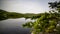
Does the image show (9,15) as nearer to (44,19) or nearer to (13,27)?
(13,27)

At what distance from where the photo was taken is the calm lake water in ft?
5.68

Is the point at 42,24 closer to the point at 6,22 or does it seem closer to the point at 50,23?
the point at 50,23

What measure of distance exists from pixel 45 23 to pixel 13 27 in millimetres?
Result: 394

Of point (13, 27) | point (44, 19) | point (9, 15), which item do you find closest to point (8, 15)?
point (9, 15)

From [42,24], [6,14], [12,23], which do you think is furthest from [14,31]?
[42,24]

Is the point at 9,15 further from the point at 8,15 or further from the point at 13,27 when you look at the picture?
the point at 13,27

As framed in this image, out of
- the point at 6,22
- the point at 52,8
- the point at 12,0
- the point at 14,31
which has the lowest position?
the point at 14,31

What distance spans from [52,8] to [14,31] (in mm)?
548

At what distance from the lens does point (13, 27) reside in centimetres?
174

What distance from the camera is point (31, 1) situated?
5.75 feet

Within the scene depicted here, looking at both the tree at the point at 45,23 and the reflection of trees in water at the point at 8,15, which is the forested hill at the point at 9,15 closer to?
the reflection of trees in water at the point at 8,15

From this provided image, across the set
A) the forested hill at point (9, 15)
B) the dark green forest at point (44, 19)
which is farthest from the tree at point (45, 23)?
the forested hill at point (9, 15)

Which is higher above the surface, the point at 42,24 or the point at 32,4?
the point at 32,4

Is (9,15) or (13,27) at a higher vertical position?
(9,15)
